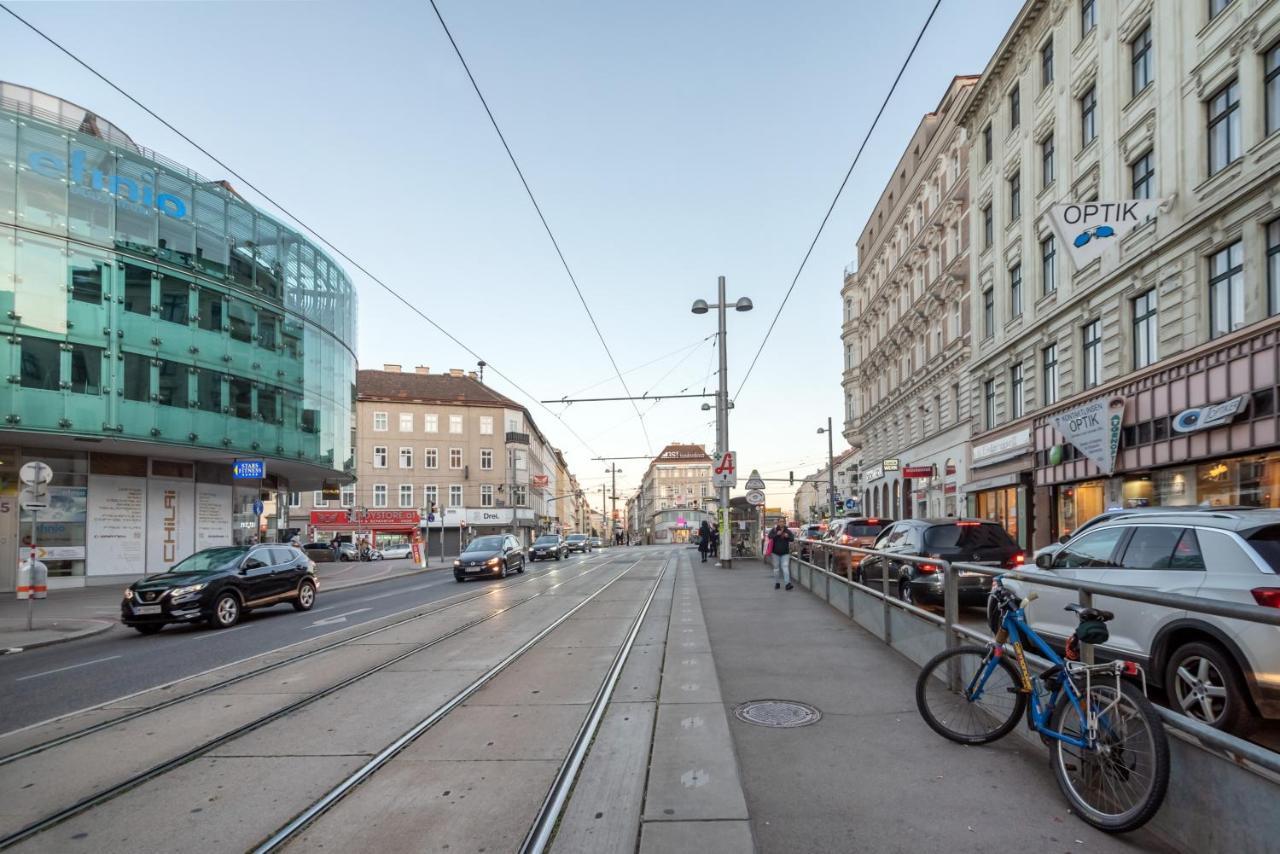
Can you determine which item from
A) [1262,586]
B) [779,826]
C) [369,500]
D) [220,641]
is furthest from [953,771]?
[369,500]

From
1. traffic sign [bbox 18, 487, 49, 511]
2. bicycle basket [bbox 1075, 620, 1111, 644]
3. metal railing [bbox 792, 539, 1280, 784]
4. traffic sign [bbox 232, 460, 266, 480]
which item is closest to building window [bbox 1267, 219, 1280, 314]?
metal railing [bbox 792, 539, 1280, 784]

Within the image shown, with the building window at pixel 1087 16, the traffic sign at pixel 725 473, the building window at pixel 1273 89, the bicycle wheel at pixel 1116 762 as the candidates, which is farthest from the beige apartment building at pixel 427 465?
the bicycle wheel at pixel 1116 762

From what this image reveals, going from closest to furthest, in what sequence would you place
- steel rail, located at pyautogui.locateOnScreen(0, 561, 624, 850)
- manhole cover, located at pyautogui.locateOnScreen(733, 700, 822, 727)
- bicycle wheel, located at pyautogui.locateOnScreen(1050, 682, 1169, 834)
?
bicycle wheel, located at pyautogui.locateOnScreen(1050, 682, 1169, 834), steel rail, located at pyautogui.locateOnScreen(0, 561, 624, 850), manhole cover, located at pyautogui.locateOnScreen(733, 700, 822, 727)

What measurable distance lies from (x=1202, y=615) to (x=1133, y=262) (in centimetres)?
1908

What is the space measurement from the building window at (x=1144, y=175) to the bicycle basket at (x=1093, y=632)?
1939 cm

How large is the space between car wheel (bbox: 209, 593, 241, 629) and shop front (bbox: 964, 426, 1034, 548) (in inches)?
859

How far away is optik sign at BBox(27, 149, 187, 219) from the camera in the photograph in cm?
2314

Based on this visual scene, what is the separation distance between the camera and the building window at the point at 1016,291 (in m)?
27.2

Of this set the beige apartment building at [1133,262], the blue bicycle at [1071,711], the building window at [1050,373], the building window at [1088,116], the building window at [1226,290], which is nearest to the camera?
the blue bicycle at [1071,711]

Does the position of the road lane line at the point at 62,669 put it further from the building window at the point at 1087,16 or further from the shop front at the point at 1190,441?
the building window at the point at 1087,16

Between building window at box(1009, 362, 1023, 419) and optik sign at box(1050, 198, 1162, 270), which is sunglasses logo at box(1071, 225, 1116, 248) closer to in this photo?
optik sign at box(1050, 198, 1162, 270)

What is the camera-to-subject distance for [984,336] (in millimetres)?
30484

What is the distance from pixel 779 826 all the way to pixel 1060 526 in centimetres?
2381

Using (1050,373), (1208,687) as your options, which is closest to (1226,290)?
(1050,373)
